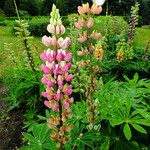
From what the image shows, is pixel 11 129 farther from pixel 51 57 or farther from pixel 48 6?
pixel 48 6

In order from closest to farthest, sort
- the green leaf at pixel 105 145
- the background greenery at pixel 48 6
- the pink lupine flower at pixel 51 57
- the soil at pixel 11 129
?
the pink lupine flower at pixel 51 57, the green leaf at pixel 105 145, the soil at pixel 11 129, the background greenery at pixel 48 6

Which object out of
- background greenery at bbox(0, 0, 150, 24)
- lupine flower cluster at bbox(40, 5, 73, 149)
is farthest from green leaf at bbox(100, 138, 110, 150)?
background greenery at bbox(0, 0, 150, 24)

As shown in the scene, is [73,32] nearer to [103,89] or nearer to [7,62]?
[103,89]

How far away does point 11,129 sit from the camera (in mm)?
4426

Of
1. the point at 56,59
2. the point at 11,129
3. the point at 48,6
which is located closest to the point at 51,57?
the point at 56,59

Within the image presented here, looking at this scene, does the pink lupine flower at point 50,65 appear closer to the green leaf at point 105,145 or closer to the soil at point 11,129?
the green leaf at point 105,145

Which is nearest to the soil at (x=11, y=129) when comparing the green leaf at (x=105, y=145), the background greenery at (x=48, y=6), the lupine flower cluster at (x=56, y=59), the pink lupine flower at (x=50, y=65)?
the green leaf at (x=105, y=145)

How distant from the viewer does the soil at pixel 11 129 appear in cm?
411

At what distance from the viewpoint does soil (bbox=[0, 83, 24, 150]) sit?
13.5 ft

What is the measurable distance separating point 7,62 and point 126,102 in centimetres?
607

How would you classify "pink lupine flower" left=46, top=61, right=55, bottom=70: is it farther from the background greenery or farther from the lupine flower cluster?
the background greenery

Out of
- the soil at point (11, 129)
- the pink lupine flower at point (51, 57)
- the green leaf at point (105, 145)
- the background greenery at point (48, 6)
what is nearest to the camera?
the pink lupine flower at point (51, 57)

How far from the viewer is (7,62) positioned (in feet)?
27.5

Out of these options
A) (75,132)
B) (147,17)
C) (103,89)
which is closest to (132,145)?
(75,132)
